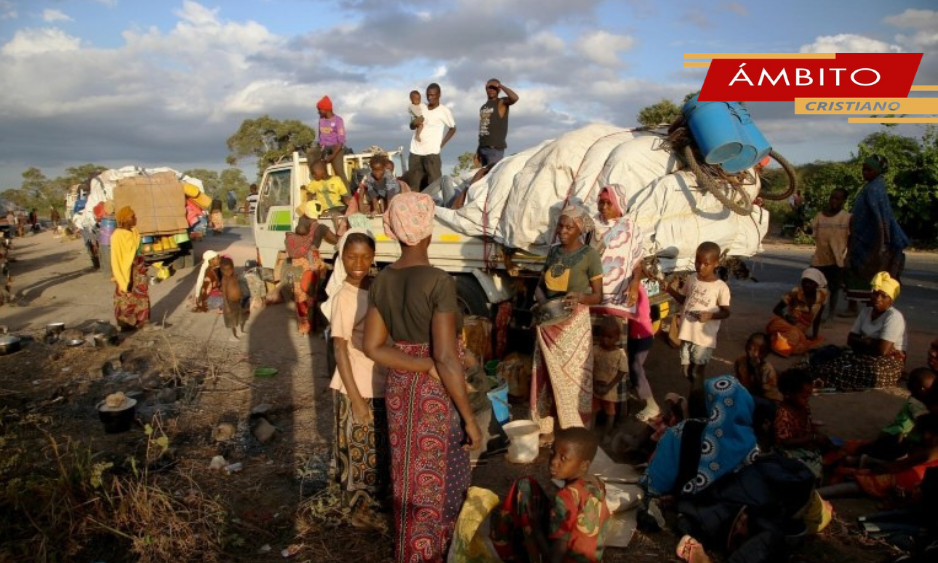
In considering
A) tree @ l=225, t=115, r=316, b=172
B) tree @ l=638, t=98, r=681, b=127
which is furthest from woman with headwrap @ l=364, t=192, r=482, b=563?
tree @ l=225, t=115, r=316, b=172

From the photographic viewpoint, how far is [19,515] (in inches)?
123

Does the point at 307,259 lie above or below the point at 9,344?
above

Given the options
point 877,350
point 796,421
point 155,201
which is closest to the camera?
point 796,421

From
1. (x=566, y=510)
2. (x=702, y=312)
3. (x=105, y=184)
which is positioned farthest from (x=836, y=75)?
(x=105, y=184)

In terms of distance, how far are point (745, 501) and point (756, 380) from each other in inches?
57.4

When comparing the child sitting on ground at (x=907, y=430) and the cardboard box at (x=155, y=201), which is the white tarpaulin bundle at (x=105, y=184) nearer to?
the cardboard box at (x=155, y=201)

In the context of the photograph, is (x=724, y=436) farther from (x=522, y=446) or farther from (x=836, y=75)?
(x=836, y=75)

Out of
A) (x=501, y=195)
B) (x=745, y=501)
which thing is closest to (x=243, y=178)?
(x=501, y=195)

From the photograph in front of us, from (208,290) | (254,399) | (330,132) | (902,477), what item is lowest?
(254,399)

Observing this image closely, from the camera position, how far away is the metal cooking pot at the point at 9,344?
271 inches

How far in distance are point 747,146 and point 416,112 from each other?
4950 mm

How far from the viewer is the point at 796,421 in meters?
3.60

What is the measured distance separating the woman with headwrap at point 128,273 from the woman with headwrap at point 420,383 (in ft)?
19.8

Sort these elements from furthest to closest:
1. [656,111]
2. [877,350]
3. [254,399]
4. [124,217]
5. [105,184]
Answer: [656,111], [105,184], [124,217], [254,399], [877,350]
